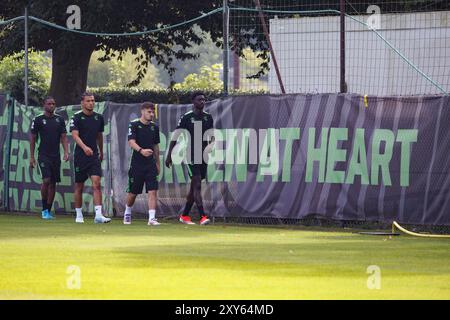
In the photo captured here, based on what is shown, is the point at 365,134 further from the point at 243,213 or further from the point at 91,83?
the point at 91,83

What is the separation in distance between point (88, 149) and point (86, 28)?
13470 mm

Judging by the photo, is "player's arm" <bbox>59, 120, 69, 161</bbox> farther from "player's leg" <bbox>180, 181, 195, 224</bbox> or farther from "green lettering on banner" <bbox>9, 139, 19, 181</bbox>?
"player's leg" <bbox>180, 181, 195, 224</bbox>

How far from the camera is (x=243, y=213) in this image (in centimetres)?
1922

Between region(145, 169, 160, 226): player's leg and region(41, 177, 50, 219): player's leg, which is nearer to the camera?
region(145, 169, 160, 226): player's leg

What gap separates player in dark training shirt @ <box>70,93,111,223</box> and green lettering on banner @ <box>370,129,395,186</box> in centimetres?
420

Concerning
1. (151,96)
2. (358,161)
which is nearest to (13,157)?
(358,161)

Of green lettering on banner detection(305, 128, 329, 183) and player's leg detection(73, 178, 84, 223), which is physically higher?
green lettering on banner detection(305, 128, 329, 183)

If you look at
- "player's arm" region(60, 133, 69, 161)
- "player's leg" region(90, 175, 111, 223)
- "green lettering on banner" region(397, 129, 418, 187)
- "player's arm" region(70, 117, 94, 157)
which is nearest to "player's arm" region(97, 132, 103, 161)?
"player's arm" region(70, 117, 94, 157)

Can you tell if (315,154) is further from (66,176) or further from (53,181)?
(66,176)

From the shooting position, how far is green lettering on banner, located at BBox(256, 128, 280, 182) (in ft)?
61.7

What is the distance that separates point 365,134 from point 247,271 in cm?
628

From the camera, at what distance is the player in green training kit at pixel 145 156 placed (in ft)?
61.3

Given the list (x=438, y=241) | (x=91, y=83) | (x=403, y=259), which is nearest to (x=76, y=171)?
(x=438, y=241)

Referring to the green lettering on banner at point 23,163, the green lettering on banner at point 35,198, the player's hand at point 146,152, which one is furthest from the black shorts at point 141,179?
the green lettering on banner at point 23,163
